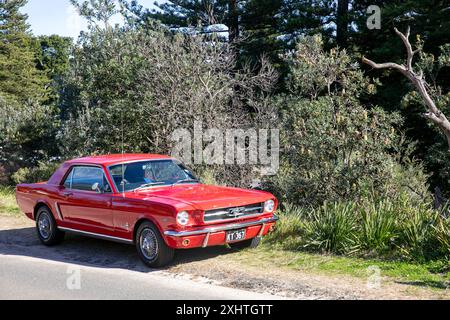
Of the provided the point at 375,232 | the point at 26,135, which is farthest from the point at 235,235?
the point at 26,135

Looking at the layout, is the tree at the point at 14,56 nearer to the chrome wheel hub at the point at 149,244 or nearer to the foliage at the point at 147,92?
the foliage at the point at 147,92

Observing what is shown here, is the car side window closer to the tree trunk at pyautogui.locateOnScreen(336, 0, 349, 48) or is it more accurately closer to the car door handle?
the car door handle

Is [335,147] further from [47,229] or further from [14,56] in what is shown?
[14,56]

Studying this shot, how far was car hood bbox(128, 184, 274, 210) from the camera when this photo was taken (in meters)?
8.16

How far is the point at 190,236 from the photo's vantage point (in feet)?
25.8

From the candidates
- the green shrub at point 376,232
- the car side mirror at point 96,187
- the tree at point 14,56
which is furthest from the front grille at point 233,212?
the tree at point 14,56

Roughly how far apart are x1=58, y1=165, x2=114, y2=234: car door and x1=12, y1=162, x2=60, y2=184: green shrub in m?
9.85

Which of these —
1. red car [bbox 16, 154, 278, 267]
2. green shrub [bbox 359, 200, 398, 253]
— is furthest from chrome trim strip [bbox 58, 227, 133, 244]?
green shrub [bbox 359, 200, 398, 253]

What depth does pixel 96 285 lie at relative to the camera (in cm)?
748

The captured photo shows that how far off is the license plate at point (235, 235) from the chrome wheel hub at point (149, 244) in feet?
3.43

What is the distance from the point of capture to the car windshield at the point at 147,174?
29.9 feet

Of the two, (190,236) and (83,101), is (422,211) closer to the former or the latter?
(190,236)

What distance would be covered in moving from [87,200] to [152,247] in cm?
168

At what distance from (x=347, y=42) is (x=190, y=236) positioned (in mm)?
Result: 19636
